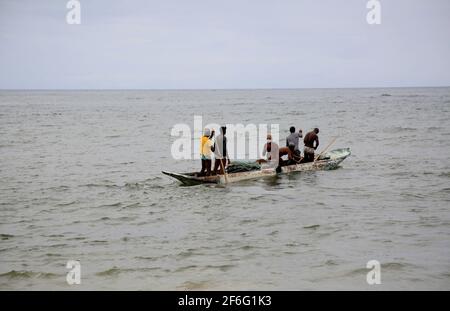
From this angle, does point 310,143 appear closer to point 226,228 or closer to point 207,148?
point 207,148

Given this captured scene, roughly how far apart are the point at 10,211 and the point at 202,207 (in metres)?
5.32

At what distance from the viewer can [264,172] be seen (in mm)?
17047

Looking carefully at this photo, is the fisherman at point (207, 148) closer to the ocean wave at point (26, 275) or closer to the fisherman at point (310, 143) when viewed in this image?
the fisherman at point (310, 143)

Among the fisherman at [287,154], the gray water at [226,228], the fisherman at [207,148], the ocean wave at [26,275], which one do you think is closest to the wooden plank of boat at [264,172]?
the fisherman at [287,154]

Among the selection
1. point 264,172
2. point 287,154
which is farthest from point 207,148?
point 287,154

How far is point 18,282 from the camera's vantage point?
27.0ft

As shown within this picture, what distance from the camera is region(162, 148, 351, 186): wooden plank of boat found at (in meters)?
15.6

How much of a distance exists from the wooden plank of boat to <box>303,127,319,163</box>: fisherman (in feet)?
1.06

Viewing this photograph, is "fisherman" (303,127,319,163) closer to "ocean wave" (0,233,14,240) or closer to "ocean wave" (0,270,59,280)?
"ocean wave" (0,233,14,240)

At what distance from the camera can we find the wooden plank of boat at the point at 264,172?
616 inches

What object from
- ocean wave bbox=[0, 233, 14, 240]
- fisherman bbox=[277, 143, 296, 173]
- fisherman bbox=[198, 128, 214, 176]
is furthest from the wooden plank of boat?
ocean wave bbox=[0, 233, 14, 240]
